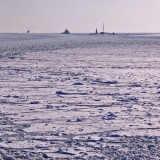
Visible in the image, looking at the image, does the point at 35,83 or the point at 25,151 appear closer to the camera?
the point at 25,151

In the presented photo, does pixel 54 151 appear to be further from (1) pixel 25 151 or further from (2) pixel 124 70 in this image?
(2) pixel 124 70

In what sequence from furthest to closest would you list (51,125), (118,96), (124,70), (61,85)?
(124,70) → (61,85) → (118,96) → (51,125)

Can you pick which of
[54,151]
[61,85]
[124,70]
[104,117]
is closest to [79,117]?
[104,117]

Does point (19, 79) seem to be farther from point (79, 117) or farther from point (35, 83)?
point (79, 117)

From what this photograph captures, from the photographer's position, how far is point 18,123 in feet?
17.5

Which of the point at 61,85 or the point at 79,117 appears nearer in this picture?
the point at 79,117

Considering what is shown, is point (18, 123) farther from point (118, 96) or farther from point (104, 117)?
point (118, 96)

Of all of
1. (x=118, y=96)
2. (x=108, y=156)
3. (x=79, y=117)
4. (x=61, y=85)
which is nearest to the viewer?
(x=108, y=156)

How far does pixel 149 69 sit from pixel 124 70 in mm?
839

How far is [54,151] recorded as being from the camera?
426 centimetres

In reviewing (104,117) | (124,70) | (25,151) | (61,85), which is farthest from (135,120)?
(124,70)

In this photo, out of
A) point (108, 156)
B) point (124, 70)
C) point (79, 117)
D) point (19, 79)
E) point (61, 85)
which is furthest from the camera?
point (124, 70)

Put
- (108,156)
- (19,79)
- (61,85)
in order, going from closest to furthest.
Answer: (108,156), (61,85), (19,79)

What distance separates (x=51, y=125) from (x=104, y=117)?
Answer: 0.89 metres
